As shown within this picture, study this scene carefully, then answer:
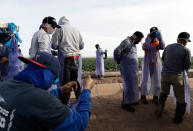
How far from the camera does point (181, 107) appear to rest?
379cm

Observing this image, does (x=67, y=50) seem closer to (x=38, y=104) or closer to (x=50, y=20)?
(x=50, y=20)

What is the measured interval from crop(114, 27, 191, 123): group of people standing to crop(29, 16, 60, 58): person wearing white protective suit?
1.53 metres

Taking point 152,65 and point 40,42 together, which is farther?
point 152,65

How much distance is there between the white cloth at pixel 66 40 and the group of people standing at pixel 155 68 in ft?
3.26

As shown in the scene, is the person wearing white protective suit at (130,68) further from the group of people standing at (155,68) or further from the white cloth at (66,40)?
the white cloth at (66,40)

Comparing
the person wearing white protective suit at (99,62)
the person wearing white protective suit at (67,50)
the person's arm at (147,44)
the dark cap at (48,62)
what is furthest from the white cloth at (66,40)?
the person wearing white protective suit at (99,62)

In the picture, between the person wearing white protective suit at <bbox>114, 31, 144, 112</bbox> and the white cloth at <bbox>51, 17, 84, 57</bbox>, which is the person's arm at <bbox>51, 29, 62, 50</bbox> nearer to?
the white cloth at <bbox>51, 17, 84, 57</bbox>

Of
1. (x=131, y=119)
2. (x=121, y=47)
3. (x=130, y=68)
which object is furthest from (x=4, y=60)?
(x=131, y=119)

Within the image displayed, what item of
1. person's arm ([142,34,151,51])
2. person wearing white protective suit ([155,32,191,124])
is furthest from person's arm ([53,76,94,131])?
person's arm ([142,34,151,51])

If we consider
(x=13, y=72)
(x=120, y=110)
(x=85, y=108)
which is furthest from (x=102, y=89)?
(x=85, y=108)

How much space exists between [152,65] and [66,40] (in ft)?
8.12

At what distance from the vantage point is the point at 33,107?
4.08 feet

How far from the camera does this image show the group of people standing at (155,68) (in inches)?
148

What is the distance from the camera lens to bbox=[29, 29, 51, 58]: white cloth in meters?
3.65
